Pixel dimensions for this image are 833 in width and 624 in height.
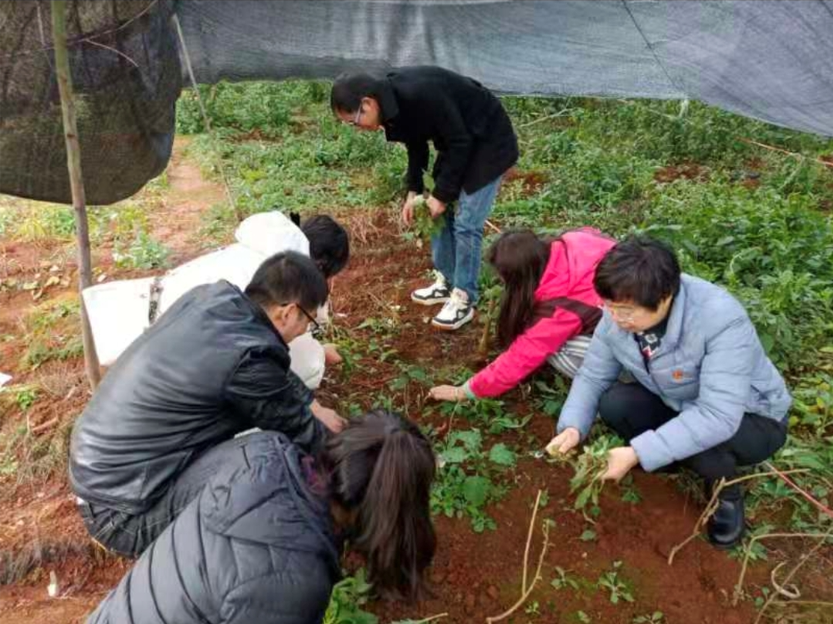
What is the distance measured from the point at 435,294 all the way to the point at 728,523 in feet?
6.57

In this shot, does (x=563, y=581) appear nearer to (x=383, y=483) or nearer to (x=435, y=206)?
(x=383, y=483)

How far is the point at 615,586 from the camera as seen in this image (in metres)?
2.29

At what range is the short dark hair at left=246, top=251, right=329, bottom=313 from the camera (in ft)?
6.43

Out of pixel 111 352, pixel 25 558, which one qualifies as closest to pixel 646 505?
pixel 111 352

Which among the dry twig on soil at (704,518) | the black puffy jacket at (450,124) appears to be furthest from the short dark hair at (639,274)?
the black puffy jacket at (450,124)

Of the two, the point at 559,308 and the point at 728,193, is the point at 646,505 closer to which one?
the point at 559,308

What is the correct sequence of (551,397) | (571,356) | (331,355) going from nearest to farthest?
1. (571,356)
2. (551,397)
3. (331,355)

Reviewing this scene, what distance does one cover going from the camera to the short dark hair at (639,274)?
1998 mm

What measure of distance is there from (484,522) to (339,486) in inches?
46.2

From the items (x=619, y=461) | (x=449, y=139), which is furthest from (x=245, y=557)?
(x=449, y=139)

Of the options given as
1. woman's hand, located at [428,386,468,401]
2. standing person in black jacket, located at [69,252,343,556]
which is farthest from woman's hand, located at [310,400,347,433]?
woman's hand, located at [428,386,468,401]

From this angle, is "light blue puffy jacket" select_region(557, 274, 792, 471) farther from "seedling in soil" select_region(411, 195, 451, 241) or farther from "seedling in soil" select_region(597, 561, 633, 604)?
"seedling in soil" select_region(411, 195, 451, 241)

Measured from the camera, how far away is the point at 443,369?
3375 millimetres

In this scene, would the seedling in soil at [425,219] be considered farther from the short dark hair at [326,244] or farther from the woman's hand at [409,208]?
the short dark hair at [326,244]
